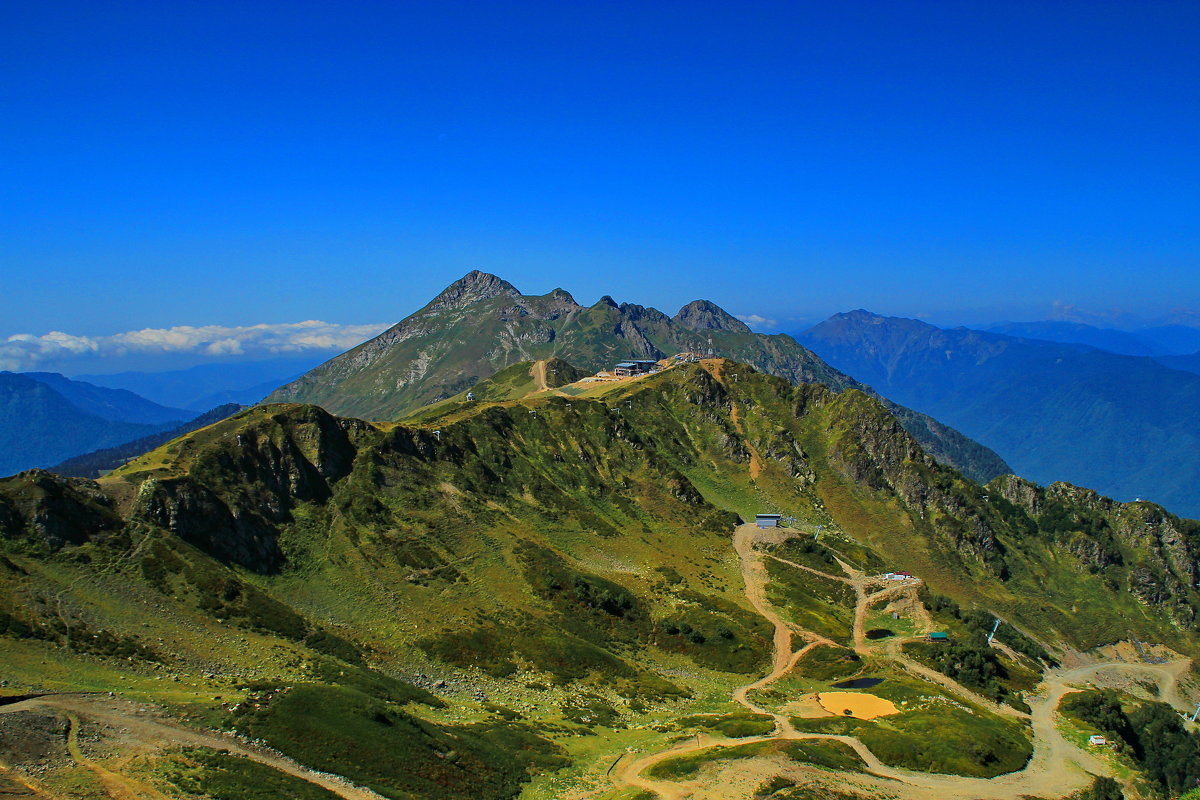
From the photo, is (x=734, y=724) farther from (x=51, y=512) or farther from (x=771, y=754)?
(x=51, y=512)

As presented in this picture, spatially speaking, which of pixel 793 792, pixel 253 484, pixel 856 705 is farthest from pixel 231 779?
pixel 856 705

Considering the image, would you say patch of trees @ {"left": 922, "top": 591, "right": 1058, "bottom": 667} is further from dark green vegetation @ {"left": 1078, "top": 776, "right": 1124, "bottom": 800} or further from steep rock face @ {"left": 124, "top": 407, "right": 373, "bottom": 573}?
steep rock face @ {"left": 124, "top": 407, "right": 373, "bottom": 573}

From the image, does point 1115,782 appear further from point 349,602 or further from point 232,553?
point 232,553

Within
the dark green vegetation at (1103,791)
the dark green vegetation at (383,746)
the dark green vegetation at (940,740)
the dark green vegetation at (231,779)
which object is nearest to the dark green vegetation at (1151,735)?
the dark green vegetation at (1103,791)

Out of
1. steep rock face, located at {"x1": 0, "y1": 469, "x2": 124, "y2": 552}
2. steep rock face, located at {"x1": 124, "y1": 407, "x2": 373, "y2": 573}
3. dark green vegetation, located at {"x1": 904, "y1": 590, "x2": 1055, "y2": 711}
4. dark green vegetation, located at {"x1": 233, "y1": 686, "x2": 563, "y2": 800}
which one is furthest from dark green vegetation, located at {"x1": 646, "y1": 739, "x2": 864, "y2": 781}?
steep rock face, located at {"x1": 0, "y1": 469, "x2": 124, "y2": 552}

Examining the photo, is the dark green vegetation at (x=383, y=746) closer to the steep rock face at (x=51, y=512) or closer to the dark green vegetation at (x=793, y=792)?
the dark green vegetation at (x=793, y=792)
